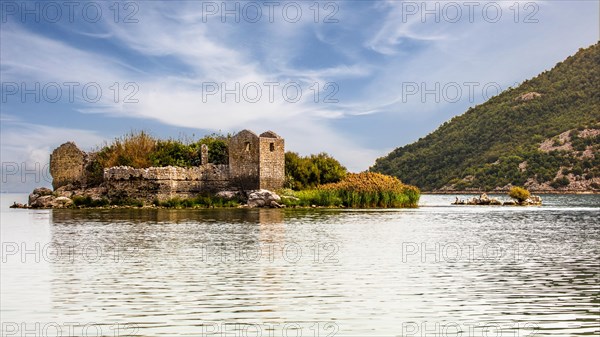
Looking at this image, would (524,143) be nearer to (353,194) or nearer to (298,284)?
(353,194)

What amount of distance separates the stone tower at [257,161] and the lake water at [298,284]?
20914 mm

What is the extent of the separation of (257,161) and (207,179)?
3.42m

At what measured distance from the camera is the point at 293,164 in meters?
46.1

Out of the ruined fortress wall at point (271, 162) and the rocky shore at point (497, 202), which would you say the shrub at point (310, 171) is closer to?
the ruined fortress wall at point (271, 162)

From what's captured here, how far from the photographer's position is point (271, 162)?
43875 millimetres

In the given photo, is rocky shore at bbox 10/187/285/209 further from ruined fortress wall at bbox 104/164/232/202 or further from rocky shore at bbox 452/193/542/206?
rocky shore at bbox 452/193/542/206

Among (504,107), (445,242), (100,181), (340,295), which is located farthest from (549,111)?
(340,295)

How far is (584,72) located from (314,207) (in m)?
74.8

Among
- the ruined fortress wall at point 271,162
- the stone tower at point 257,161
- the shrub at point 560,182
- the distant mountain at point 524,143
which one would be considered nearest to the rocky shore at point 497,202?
the ruined fortress wall at point 271,162

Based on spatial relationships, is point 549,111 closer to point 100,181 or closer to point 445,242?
point 100,181

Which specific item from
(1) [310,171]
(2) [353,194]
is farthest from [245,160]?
(2) [353,194]

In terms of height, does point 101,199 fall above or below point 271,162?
below

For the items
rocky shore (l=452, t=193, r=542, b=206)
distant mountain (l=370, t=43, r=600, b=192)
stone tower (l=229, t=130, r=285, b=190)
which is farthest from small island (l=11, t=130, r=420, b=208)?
distant mountain (l=370, t=43, r=600, b=192)

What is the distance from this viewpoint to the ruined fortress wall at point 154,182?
42844 millimetres
